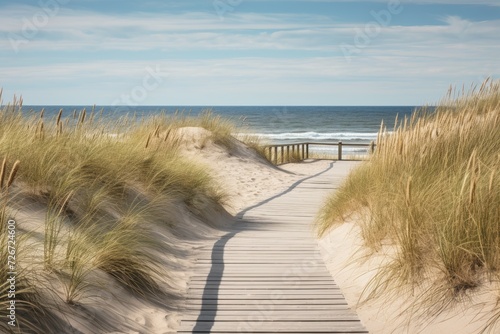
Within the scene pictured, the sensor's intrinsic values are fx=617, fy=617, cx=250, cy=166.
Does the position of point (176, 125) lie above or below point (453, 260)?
below

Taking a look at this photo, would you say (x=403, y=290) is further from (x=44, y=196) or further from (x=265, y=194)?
(x=265, y=194)

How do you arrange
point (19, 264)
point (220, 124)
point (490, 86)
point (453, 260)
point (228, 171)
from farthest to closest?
point (220, 124) < point (228, 171) < point (490, 86) < point (453, 260) < point (19, 264)

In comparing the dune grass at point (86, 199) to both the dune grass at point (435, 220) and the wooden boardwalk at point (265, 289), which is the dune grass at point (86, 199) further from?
the dune grass at point (435, 220)

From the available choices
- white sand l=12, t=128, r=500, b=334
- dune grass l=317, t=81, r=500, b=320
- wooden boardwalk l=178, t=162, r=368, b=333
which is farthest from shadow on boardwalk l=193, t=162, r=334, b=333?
dune grass l=317, t=81, r=500, b=320

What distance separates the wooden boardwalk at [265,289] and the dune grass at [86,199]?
477 mm

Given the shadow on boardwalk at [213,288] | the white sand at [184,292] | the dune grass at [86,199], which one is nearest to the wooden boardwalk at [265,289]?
the shadow on boardwalk at [213,288]

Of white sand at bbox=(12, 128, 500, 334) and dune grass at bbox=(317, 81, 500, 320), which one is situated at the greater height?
dune grass at bbox=(317, 81, 500, 320)

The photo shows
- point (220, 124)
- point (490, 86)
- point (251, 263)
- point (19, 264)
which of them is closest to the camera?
point (19, 264)

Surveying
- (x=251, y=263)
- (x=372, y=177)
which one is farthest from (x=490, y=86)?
(x=251, y=263)

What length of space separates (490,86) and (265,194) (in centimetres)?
484

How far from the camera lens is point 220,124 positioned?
1706 cm

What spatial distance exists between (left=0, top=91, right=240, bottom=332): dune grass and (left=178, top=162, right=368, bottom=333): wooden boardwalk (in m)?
0.48

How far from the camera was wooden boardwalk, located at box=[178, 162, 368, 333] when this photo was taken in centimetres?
448

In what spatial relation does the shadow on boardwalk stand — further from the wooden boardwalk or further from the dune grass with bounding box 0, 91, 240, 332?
the dune grass with bounding box 0, 91, 240, 332
